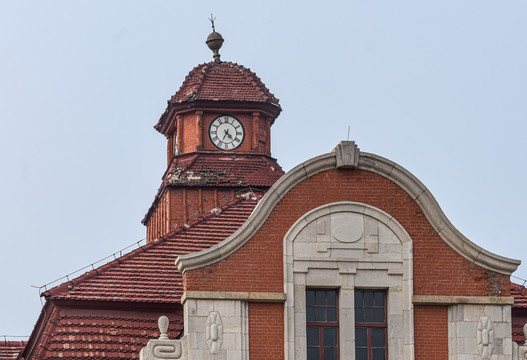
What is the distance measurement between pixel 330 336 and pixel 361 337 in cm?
74

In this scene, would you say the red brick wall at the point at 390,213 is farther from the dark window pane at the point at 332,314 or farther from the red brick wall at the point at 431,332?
the dark window pane at the point at 332,314

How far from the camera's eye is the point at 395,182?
45.1m

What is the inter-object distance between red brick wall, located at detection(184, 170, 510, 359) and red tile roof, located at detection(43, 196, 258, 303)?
3253 millimetres

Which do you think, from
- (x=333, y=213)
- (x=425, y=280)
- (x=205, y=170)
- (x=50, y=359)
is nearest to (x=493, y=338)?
(x=425, y=280)

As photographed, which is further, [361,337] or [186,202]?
[186,202]

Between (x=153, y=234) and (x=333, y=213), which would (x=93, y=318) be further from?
(x=153, y=234)

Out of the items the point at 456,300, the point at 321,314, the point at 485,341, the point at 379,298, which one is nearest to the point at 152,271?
the point at 321,314

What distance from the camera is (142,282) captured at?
4738cm

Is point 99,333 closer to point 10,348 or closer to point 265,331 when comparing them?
point 265,331

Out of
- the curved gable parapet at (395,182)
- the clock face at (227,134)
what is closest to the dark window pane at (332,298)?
the curved gable parapet at (395,182)

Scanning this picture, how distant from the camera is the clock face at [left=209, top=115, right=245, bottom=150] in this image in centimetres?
5916

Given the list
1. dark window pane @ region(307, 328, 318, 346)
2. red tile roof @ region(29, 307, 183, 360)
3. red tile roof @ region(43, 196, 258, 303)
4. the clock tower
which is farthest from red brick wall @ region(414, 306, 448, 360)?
the clock tower

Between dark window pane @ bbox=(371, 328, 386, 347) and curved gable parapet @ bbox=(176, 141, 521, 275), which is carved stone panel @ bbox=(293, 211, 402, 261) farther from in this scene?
dark window pane @ bbox=(371, 328, 386, 347)

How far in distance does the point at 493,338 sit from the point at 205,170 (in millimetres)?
16021
